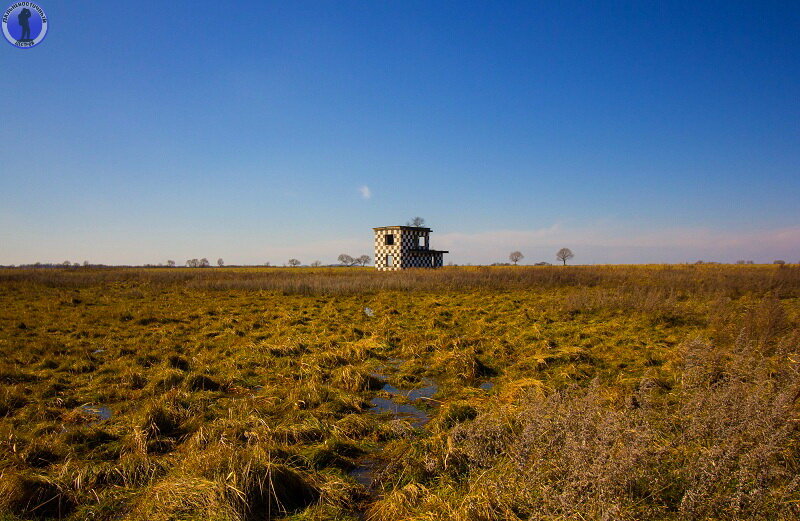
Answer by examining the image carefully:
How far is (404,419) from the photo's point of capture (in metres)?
4.91

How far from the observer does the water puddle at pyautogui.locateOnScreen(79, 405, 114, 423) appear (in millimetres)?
4840

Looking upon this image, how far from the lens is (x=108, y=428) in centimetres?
432

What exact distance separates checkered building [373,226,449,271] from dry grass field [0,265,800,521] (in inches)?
923

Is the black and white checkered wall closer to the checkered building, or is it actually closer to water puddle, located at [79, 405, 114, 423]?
→ the checkered building

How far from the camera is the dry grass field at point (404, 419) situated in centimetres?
270

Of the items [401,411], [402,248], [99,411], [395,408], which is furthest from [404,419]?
[402,248]

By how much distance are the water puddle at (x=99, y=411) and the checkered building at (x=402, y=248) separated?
29695mm

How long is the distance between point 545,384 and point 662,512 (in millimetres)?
3528

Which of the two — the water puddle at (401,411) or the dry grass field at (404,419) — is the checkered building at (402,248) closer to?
the dry grass field at (404,419)

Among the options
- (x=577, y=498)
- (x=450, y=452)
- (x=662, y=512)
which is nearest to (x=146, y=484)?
(x=450, y=452)

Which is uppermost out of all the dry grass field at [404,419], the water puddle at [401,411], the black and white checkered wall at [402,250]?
the black and white checkered wall at [402,250]

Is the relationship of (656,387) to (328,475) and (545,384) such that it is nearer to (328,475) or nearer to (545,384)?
(545,384)

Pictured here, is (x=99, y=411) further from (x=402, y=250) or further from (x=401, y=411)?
(x=402, y=250)

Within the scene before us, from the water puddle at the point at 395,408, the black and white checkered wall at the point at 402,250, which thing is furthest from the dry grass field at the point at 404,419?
the black and white checkered wall at the point at 402,250
